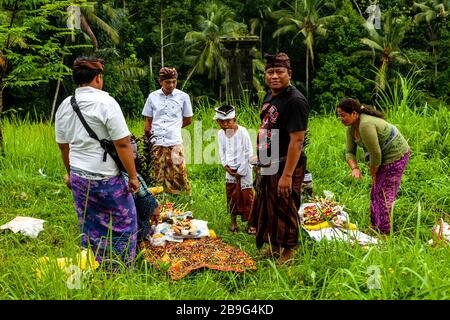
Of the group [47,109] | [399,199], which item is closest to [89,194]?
[399,199]

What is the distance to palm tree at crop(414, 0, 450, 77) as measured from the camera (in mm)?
29797

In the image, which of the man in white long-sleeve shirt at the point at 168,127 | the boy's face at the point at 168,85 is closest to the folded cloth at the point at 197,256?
the man in white long-sleeve shirt at the point at 168,127

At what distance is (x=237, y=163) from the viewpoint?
5.18m

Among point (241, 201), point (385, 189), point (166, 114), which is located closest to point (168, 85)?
point (166, 114)

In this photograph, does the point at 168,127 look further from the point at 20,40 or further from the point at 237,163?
the point at 20,40

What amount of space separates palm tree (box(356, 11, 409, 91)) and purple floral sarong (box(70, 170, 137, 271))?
26.3m

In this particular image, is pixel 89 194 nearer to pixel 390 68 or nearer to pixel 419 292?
pixel 419 292

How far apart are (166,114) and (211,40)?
79.7 feet

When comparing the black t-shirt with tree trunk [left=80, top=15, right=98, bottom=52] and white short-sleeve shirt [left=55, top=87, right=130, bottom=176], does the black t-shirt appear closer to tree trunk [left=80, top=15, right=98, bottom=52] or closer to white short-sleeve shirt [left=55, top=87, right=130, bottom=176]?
white short-sleeve shirt [left=55, top=87, right=130, bottom=176]

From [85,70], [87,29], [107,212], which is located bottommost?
[107,212]

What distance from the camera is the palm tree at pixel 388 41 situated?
2833 centimetres

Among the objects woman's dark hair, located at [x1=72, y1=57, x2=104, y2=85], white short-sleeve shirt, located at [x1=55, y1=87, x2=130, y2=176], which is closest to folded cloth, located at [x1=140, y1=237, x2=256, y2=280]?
white short-sleeve shirt, located at [x1=55, y1=87, x2=130, y2=176]

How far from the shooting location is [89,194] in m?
3.46
